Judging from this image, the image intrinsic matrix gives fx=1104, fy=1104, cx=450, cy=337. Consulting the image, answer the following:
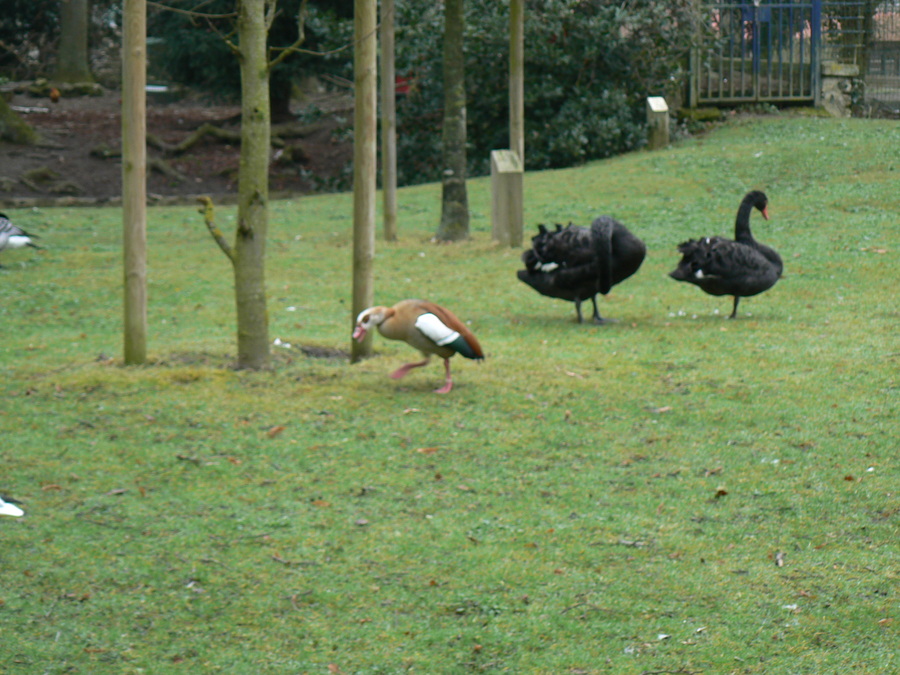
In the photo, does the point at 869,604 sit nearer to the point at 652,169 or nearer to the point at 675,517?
the point at 675,517

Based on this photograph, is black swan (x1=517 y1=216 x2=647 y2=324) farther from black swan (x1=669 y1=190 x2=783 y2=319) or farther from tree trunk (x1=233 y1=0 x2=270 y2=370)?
tree trunk (x1=233 y1=0 x2=270 y2=370)

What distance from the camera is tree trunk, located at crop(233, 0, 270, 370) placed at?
8.11m

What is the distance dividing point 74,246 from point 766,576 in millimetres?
12308

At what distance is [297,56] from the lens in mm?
24938

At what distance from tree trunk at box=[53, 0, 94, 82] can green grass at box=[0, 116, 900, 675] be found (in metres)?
22.4

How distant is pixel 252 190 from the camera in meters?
8.21

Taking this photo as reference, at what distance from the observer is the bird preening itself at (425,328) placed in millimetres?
7539

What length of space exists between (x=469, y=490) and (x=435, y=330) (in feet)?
5.16

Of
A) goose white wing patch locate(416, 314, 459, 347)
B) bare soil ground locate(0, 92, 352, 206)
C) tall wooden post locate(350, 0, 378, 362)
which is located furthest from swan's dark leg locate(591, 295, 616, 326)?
bare soil ground locate(0, 92, 352, 206)

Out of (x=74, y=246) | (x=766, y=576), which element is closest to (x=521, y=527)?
(x=766, y=576)

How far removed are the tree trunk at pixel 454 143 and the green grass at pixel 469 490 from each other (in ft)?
11.0

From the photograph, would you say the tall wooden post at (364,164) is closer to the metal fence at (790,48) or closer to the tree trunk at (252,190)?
the tree trunk at (252,190)

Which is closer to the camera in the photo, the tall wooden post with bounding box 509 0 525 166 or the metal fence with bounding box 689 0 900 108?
the tall wooden post with bounding box 509 0 525 166

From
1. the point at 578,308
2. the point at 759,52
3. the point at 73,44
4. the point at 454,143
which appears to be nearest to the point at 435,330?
the point at 578,308
